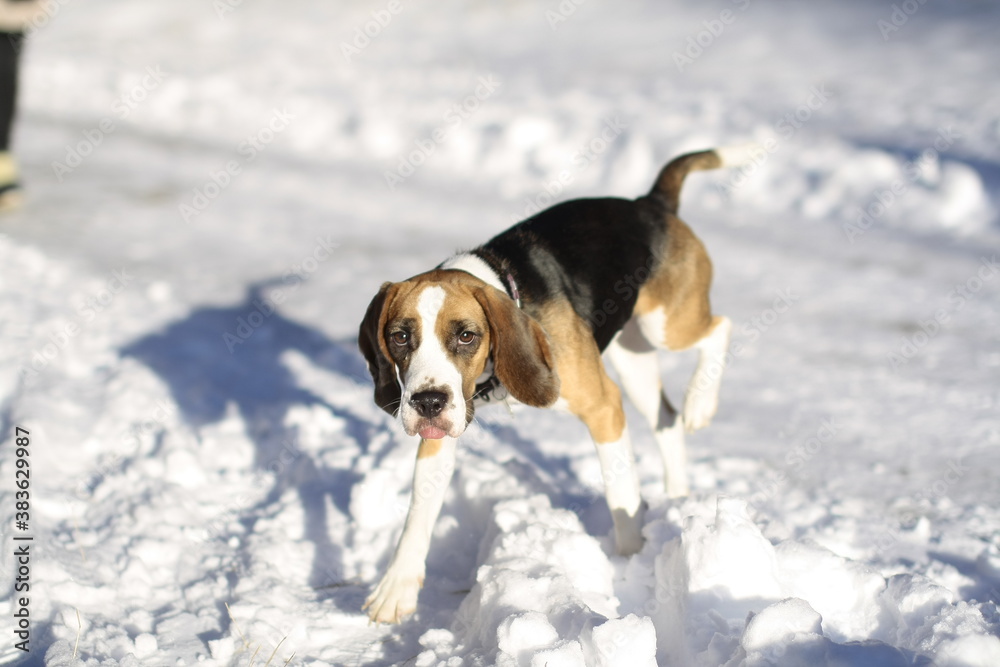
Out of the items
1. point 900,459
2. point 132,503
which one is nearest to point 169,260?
point 132,503

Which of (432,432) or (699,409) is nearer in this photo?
(432,432)

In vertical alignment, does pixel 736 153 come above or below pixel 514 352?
above

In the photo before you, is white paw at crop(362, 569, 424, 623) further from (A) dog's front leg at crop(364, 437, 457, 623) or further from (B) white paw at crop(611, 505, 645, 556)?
(B) white paw at crop(611, 505, 645, 556)

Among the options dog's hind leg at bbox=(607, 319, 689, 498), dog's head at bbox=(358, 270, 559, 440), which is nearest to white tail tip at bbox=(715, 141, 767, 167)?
dog's hind leg at bbox=(607, 319, 689, 498)

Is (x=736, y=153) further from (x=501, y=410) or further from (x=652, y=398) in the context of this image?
(x=501, y=410)

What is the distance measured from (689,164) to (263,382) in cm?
267

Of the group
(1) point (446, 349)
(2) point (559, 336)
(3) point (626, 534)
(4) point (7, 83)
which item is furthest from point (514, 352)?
(4) point (7, 83)

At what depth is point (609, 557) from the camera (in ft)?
11.6

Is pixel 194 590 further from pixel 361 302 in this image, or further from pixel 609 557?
pixel 361 302

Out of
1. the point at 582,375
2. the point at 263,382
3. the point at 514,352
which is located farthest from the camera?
the point at 263,382

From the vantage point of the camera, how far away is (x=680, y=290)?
417cm

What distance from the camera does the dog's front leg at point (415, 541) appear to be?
10.5 feet

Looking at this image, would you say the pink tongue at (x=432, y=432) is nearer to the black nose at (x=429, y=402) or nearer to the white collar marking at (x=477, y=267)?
the black nose at (x=429, y=402)

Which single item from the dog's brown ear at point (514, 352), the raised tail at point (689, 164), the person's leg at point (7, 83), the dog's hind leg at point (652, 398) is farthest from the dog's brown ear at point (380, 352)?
the person's leg at point (7, 83)
